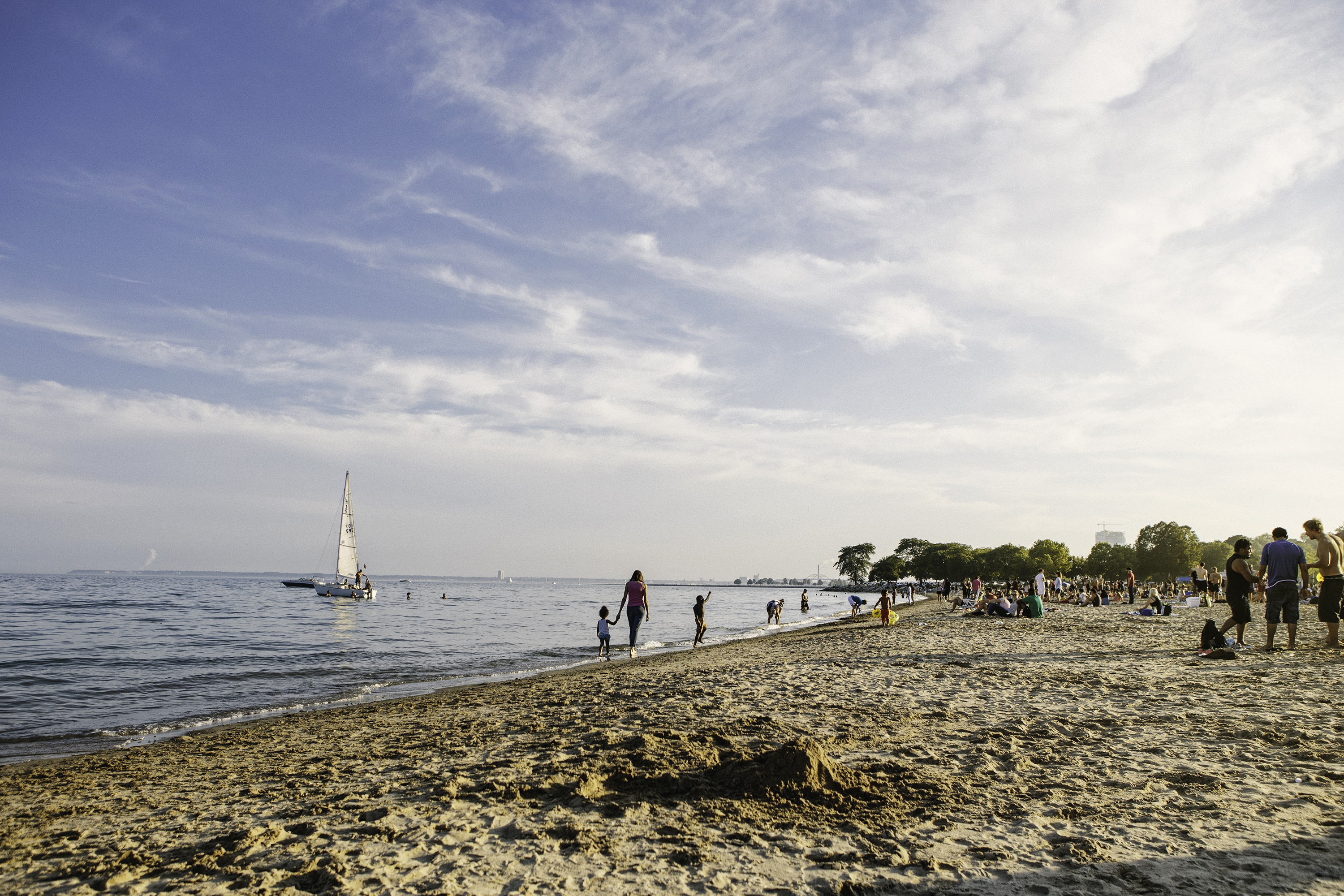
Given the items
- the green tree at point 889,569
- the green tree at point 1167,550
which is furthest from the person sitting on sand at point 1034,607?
the green tree at point 889,569

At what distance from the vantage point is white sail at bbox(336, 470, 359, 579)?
6950 cm

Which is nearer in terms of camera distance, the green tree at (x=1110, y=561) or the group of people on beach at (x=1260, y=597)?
the group of people on beach at (x=1260, y=597)

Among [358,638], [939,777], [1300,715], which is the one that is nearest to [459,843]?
[939,777]

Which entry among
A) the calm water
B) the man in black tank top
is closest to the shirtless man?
the man in black tank top

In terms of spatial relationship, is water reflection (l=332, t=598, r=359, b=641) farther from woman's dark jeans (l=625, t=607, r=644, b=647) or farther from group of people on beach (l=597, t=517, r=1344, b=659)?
woman's dark jeans (l=625, t=607, r=644, b=647)

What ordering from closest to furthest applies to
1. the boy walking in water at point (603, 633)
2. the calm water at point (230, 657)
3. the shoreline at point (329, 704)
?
1. the shoreline at point (329, 704)
2. the calm water at point (230, 657)
3. the boy walking in water at point (603, 633)

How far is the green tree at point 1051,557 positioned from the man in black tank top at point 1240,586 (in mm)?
113518

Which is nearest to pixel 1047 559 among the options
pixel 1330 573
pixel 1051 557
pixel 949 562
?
pixel 1051 557

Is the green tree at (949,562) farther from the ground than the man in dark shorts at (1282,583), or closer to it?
closer to it

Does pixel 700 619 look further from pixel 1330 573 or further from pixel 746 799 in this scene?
pixel 746 799

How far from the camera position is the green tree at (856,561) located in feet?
551

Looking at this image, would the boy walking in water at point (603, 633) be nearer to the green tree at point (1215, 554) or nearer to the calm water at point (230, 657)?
Result: the calm water at point (230, 657)

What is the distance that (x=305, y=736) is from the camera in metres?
8.84

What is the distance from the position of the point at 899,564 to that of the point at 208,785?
158m
